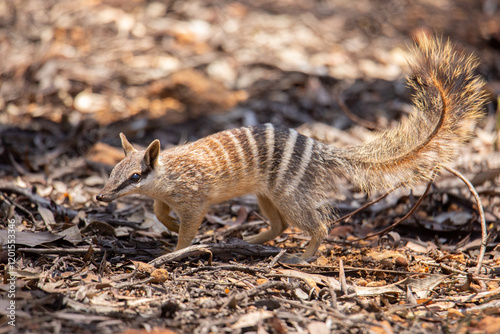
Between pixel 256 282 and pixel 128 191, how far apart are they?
1377 millimetres

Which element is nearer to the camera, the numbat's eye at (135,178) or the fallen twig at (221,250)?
the fallen twig at (221,250)

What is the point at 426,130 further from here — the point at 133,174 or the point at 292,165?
the point at 133,174

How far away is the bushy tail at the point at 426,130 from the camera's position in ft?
12.8

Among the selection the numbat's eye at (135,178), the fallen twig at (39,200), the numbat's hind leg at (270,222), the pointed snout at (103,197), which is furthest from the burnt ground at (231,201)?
the numbat's eye at (135,178)

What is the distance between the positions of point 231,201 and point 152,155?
1.76 m

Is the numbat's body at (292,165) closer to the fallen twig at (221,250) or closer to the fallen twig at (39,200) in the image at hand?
the fallen twig at (221,250)

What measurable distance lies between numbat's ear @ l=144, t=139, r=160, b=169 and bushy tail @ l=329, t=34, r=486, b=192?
1654 mm

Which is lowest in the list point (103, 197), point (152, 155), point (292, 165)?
point (103, 197)

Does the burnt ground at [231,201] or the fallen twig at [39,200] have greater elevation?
the burnt ground at [231,201]

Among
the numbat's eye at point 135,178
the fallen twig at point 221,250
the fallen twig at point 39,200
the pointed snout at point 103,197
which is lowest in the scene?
the fallen twig at point 39,200

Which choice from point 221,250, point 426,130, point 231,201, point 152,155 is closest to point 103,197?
point 152,155

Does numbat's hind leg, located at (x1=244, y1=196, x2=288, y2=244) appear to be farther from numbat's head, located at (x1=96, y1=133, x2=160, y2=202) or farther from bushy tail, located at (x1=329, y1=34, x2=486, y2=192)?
numbat's head, located at (x1=96, y1=133, x2=160, y2=202)

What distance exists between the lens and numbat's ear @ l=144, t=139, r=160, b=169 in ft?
13.5

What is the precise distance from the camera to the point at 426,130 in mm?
4137
